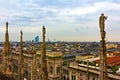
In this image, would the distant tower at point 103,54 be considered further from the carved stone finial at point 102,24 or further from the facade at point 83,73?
the facade at point 83,73

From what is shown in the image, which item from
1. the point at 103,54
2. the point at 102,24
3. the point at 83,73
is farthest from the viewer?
the point at 83,73

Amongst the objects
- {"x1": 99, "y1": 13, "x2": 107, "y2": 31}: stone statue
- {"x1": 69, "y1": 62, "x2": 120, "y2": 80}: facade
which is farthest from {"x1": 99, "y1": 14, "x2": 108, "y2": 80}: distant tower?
{"x1": 69, "y1": 62, "x2": 120, "y2": 80}: facade

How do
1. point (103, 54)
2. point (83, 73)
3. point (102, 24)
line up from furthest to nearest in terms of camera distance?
point (83, 73) < point (102, 24) < point (103, 54)

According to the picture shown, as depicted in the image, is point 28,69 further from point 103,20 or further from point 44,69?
point 103,20

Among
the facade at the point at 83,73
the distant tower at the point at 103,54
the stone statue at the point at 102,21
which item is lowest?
the facade at the point at 83,73

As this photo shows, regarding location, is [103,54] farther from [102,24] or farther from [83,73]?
[83,73]

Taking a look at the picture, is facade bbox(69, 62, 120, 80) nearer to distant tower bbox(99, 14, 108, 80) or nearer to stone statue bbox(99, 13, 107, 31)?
distant tower bbox(99, 14, 108, 80)

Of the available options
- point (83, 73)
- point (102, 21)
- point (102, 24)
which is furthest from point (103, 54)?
point (83, 73)

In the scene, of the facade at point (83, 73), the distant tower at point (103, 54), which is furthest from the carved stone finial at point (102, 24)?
the facade at point (83, 73)

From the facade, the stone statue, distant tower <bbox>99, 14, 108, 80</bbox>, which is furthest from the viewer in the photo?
the facade

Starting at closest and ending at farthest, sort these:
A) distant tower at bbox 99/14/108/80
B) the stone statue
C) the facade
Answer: distant tower at bbox 99/14/108/80 → the stone statue → the facade

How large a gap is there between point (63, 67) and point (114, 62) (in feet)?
87.3

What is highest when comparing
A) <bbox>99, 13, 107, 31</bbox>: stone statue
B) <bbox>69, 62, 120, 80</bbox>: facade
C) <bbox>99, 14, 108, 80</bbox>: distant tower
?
<bbox>99, 13, 107, 31</bbox>: stone statue

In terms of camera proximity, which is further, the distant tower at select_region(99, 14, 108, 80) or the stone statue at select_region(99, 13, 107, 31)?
the stone statue at select_region(99, 13, 107, 31)
